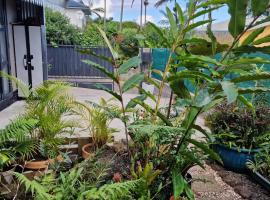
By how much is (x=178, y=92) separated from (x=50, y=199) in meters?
1.24

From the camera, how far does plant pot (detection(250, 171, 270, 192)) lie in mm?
3234

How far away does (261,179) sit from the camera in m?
3.35

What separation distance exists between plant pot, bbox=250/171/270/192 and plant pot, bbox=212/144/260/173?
0.59ft

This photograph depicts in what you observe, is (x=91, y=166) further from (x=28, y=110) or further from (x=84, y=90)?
(x=84, y=90)

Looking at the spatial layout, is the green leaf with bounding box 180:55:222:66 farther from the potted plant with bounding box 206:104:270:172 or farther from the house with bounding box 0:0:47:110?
the house with bounding box 0:0:47:110

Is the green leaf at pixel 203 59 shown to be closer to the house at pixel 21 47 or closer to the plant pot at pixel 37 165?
the plant pot at pixel 37 165

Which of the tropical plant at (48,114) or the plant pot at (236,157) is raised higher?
the tropical plant at (48,114)

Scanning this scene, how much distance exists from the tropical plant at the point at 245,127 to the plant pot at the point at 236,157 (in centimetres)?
8

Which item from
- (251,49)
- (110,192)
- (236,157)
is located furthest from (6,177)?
(236,157)

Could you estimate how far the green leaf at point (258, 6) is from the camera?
5.39ft

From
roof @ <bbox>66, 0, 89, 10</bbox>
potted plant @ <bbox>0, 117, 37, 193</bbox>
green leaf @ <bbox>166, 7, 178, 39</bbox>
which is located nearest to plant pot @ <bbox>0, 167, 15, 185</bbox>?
potted plant @ <bbox>0, 117, 37, 193</bbox>

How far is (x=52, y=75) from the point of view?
11805mm

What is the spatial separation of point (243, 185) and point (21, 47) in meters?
6.04

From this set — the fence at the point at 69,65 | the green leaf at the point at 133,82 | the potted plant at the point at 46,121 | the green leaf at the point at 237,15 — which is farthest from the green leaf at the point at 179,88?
the fence at the point at 69,65
